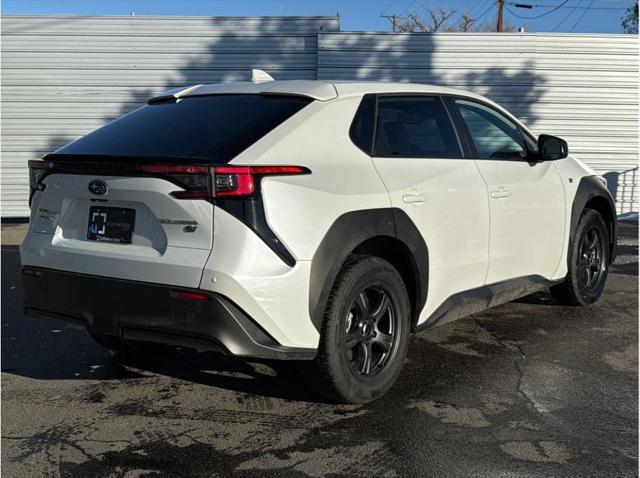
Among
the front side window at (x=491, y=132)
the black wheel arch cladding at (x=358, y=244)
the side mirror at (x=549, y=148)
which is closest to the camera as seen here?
the black wheel arch cladding at (x=358, y=244)

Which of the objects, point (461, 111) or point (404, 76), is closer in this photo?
point (461, 111)

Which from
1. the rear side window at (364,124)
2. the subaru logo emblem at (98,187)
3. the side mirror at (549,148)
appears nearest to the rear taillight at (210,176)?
the subaru logo emblem at (98,187)

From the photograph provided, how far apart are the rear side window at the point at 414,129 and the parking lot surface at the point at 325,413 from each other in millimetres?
1397

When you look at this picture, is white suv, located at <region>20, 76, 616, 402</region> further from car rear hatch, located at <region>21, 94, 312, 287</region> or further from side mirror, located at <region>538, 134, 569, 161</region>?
side mirror, located at <region>538, 134, 569, 161</region>

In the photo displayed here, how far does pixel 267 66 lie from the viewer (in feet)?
42.3

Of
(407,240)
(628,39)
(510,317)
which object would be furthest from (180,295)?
(628,39)

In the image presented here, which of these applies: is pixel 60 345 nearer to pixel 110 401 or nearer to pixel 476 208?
pixel 110 401

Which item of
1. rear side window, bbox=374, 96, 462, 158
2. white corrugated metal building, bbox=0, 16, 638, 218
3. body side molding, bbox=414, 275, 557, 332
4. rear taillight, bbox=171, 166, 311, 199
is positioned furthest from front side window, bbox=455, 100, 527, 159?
white corrugated metal building, bbox=0, 16, 638, 218

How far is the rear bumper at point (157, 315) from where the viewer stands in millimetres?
3135

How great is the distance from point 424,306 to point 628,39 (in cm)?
1109

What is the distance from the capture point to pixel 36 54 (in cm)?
1284

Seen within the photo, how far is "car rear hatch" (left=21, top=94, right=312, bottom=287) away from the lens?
3.16 metres

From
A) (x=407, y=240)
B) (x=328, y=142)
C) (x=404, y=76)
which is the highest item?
(x=404, y=76)

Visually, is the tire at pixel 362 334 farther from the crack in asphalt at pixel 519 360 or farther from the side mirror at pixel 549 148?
the side mirror at pixel 549 148
